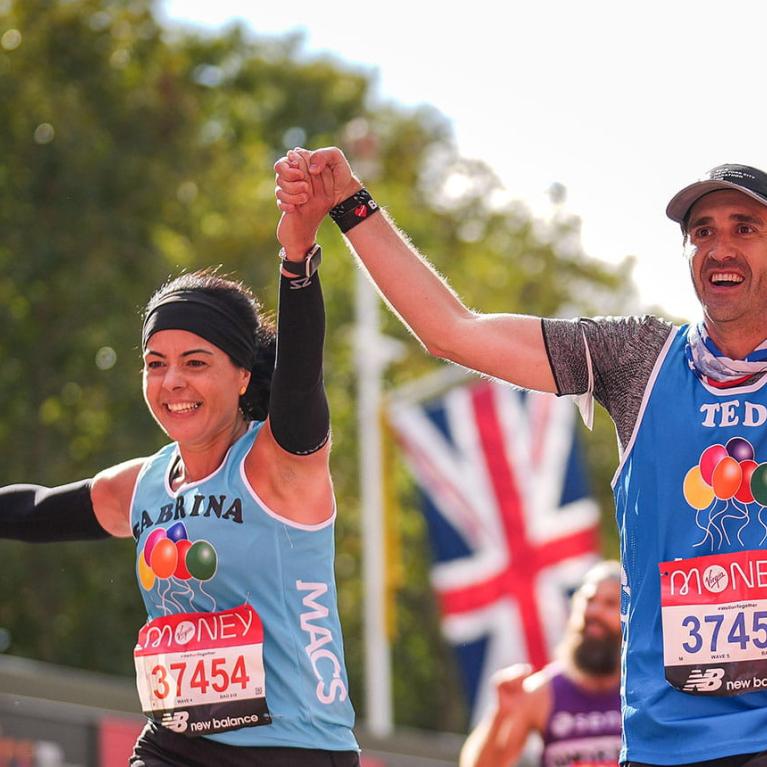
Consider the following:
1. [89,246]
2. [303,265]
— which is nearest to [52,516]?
[303,265]

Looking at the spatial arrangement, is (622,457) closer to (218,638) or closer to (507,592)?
(218,638)

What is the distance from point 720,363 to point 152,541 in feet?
5.00

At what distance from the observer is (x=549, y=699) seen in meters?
7.23

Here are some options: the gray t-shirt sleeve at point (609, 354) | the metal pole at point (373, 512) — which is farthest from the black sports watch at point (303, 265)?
the metal pole at point (373, 512)

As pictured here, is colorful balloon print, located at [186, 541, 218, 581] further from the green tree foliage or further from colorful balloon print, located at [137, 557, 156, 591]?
the green tree foliage

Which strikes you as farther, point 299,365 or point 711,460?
point 299,365

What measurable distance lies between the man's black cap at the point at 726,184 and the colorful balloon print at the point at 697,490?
62cm

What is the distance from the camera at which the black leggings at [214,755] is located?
4.14m

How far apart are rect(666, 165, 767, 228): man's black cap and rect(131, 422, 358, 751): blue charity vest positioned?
1.22 meters

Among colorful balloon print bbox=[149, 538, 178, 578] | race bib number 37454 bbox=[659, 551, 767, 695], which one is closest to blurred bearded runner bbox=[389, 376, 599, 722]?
colorful balloon print bbox=[149, 538, 178, 578]

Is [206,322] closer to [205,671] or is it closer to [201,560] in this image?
[201,560]

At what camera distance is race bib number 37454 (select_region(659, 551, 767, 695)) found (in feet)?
11.7

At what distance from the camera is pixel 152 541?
436 cm

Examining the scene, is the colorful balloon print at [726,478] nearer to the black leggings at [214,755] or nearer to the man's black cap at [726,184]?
the man's black cap at [726,184]
